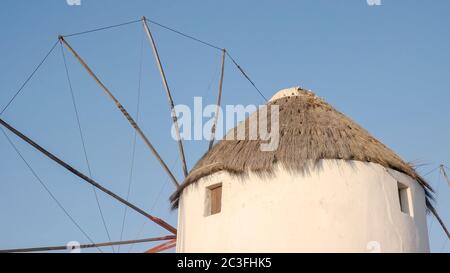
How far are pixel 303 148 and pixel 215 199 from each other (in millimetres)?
1846

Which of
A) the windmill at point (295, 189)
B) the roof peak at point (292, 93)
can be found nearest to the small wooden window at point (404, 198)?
the windmill at point (295, 189)

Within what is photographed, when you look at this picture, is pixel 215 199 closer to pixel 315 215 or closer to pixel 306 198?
pixel 306 198

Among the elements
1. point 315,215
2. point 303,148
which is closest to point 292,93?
point 303,148

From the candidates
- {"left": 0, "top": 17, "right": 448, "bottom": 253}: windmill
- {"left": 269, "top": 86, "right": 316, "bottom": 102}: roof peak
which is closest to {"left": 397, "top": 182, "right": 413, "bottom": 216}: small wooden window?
{"left": 0, "top": 17, "right": 448, "bottom": 253}: windmill

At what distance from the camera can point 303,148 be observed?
10453 millimetres

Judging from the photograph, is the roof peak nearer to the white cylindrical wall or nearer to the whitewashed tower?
the whitewashed tower

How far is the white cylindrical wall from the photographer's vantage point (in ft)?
32.3

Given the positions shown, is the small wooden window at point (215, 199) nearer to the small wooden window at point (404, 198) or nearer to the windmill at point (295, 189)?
the windmill at point (295, 189)

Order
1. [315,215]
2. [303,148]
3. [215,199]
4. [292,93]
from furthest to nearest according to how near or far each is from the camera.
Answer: [292,93] < [215,199] < [303,148] < [315,215]

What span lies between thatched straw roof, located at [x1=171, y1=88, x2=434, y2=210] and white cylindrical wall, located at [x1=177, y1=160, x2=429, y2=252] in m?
0.16

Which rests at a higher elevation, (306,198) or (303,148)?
(303,148)

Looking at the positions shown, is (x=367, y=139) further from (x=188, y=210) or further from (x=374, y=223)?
(x=188, y=210)

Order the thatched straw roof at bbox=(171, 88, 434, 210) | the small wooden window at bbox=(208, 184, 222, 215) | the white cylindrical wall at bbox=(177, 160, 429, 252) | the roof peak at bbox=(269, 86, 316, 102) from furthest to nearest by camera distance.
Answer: the roof peak at bbox=(269, 86, 316, 102), the small wooden window at bbox=(208, 184, 222, 215), the thatched straw roof at bbox=(171, 88, 434, 210), the white cylindrical wall at bbox=(177, 160, 429, 252)
